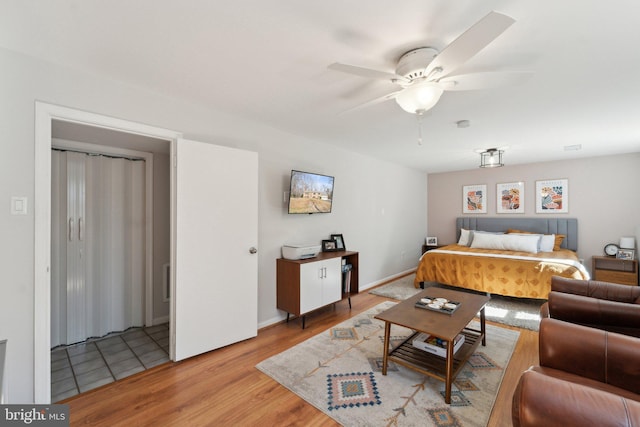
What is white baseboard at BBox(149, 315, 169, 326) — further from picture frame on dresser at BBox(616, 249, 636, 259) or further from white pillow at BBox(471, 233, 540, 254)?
picture frame on dresser at BBox(616, 249, 636, 259)

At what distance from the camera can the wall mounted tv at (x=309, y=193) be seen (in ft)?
11.0

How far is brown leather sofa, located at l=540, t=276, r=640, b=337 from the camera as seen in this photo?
6.04ft

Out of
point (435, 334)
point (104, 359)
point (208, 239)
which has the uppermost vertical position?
point (208, 239)

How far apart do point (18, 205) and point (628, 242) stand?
748 cm

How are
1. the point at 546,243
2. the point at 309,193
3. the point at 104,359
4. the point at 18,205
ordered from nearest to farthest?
the point at 18,205
the point at 104,359
the point at 309,193
the point at 546,243

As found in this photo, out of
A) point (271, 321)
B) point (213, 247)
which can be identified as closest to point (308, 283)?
→ point (271, 321)

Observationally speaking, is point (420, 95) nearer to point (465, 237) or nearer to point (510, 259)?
point (510, 259)

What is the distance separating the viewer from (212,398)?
1961 millimetres

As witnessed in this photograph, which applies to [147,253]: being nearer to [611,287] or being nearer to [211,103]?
[211,103]

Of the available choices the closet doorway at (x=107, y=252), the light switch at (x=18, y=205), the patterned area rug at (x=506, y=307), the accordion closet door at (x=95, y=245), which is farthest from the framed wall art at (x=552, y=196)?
the light switch at (x=18, y=205)

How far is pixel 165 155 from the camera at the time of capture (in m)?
3.39

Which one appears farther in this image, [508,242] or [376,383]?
[508,242]

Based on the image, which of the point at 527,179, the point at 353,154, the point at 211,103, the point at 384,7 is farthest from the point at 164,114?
the point at 527,179

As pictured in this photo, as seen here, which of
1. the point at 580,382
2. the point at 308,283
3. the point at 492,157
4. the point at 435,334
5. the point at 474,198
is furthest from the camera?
the point at 474,198
